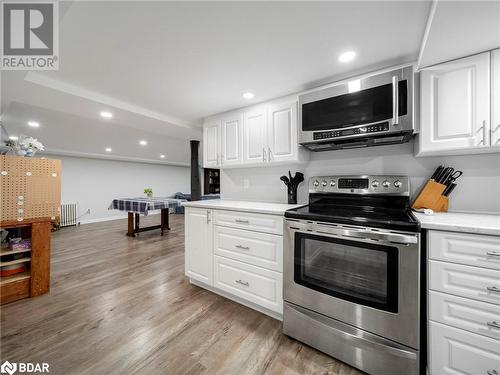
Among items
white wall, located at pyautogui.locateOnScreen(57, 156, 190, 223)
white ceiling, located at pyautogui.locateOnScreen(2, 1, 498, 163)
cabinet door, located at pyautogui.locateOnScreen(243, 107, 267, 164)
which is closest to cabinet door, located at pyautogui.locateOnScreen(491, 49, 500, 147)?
white ceiling, located at pyautogui.locateOnScreen(2, 1, 498, 163)

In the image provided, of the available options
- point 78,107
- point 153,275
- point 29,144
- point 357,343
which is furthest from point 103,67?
point 357,343

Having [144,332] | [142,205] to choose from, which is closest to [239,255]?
[144,332]

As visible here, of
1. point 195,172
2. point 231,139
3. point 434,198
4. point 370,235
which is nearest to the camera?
point 370,235

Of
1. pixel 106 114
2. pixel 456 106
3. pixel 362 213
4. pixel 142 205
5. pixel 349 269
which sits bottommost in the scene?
pixel 349 269

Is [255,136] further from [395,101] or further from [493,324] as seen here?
[493,324]

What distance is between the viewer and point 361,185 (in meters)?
1.77

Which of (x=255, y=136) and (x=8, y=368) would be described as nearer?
(x=8, y=368)

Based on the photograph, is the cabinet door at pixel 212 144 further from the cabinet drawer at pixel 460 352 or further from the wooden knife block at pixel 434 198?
the cabinet drawer at pixel 460 352

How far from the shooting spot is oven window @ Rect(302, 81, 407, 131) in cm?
155

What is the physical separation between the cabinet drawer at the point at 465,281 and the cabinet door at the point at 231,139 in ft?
6.58

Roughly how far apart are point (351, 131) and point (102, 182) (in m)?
7.71

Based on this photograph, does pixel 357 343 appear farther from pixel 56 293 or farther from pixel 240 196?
pixel 56 293

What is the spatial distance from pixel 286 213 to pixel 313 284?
56 centimetres

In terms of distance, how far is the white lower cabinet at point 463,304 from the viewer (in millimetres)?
1037
